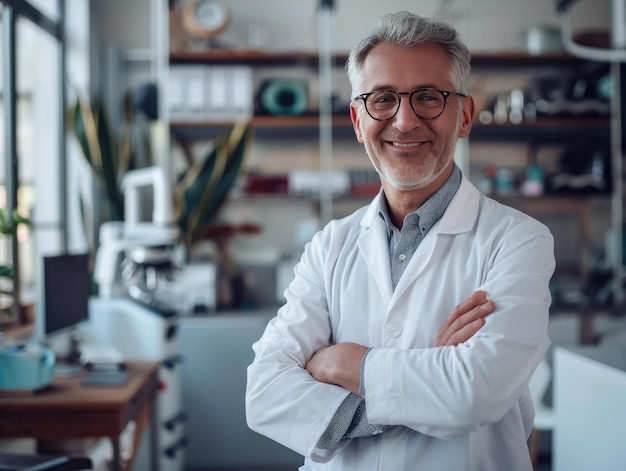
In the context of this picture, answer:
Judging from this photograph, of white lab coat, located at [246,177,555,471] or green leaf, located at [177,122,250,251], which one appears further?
green leaf, located at [177,122,250,251]

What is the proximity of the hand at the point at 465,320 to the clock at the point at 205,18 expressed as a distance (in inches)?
131

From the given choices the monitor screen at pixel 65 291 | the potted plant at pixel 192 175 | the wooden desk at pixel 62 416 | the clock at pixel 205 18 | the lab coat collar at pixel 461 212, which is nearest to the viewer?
the lab coat collar at pixel 461 212

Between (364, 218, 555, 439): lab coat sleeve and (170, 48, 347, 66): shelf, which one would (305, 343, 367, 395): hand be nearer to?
(364, 218, 555, 439): lab coat sleeve

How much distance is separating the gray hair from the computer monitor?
1689mm

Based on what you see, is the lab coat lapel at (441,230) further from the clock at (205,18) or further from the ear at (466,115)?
the clock at (205,18)

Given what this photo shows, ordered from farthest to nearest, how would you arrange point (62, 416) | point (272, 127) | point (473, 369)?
point (272, 127), point (62, 416), point (473, 369)

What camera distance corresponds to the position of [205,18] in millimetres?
4070

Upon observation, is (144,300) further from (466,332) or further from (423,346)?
(466,332)

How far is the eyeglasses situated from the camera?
128 centimetres

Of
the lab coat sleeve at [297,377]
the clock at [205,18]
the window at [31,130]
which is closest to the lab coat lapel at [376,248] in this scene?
the lab coat sleeve at [297,377]

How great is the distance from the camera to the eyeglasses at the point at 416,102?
128cm

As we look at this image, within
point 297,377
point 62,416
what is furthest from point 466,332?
point 62,416

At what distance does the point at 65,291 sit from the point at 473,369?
1.96 m

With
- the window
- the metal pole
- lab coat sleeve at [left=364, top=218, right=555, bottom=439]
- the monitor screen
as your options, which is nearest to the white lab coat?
lab coat sleeve at [left=364, top=218, right=555, bottom=439]
